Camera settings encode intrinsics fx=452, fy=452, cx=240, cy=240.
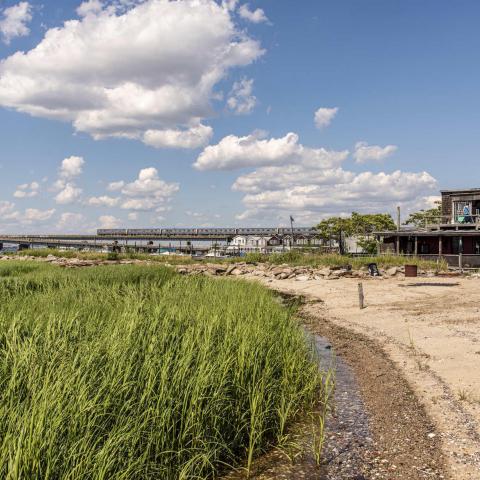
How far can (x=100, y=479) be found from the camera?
3961 mm

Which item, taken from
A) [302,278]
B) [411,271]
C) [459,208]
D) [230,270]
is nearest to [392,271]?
[411,271]

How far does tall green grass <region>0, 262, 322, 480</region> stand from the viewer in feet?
13.9

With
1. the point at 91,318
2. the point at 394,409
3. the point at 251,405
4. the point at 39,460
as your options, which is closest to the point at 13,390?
the point at 39,460

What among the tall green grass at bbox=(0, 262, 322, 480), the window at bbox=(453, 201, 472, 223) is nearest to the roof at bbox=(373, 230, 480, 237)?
the window at bbox=(453, 201, 472, 223)

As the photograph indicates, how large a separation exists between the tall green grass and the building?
30986 millimetres

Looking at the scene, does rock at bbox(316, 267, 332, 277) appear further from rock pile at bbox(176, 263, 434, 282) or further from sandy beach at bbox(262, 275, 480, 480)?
sandy beach at bbox(262, 275, 480, 480)

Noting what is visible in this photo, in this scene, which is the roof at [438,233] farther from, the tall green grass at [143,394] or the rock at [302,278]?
the tall green grass at [143,394]

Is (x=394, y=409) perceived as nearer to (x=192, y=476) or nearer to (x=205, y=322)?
(x=205, y=322)

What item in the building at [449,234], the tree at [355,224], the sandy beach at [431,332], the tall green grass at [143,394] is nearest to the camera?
the tall green grass at [143,394]

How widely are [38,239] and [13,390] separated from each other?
11352 centimetres

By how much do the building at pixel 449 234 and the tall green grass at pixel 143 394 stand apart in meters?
31.0

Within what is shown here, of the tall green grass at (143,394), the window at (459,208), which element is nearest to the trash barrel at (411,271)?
the window at (459,208)

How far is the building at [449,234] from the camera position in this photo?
121 feet

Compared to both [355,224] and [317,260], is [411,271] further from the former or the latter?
[355,224]
